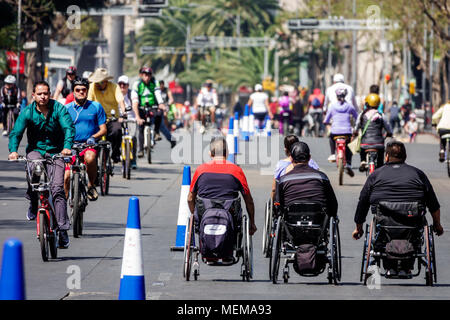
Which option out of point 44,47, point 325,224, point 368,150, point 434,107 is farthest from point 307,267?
point 434,107

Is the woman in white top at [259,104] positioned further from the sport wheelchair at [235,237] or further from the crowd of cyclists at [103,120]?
the sport wheelchair at [235,237]

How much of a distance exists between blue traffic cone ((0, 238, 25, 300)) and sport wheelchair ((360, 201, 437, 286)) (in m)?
4.90

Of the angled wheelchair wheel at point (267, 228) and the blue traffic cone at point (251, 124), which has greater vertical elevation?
the angled wheelchair wheel at point (267, 228)

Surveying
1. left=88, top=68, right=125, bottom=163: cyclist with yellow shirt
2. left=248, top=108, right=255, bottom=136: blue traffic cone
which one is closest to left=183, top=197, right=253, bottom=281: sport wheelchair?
left=88, top=68, right=125, bottom=163: cyclist with yellow shirt

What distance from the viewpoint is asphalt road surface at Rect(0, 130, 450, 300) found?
33.0 ft

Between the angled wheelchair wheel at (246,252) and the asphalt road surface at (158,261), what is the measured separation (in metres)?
0.09

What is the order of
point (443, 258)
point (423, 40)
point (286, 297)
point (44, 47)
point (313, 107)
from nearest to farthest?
point (286, 297) < point (443, 258) < point (313, 107) < point (44, 47) < point (423, 40)

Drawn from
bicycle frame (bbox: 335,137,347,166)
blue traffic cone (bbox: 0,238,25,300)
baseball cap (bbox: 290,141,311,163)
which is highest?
baseball cap (bbox: 290,141,311,163)

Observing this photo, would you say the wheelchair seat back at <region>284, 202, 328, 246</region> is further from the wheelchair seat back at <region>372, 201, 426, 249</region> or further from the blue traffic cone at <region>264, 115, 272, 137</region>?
the blue traffic cone at <region>264, 115, 272, 137</region>

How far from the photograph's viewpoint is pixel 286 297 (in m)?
Result: 9.84

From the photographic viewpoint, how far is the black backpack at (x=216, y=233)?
34.3ft

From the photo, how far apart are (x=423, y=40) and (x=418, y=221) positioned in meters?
53.4

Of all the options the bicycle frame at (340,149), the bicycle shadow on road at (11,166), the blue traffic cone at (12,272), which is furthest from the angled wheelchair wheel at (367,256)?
the bicycle shadow on road at (11,166)
